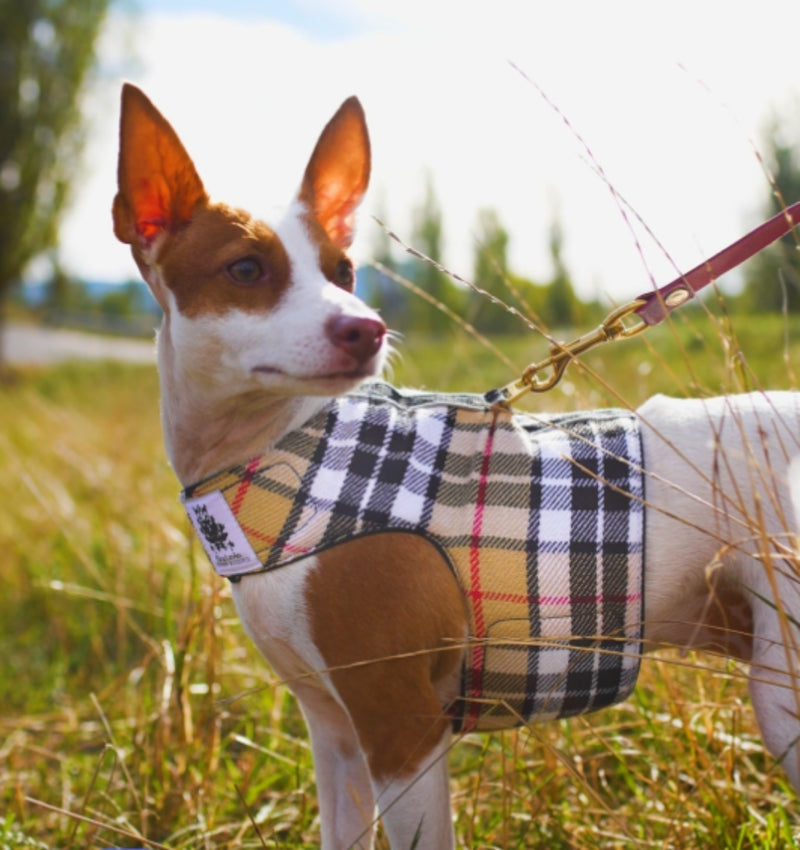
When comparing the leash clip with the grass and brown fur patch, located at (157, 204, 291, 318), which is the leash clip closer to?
the grass

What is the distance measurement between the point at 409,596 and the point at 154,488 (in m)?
3.81

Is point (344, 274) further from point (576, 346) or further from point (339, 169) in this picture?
point (576, 346)

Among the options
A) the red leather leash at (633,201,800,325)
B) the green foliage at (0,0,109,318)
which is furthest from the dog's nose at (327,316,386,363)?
the green foliage at (0,0,109,318)

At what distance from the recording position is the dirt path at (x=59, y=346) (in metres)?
21.6

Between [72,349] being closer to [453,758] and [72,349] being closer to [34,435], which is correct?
[34,435]

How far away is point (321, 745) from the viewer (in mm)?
1944

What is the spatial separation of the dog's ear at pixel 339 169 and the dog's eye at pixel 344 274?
0.24 feet

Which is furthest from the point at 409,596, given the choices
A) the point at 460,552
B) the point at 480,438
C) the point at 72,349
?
the point at 72,349

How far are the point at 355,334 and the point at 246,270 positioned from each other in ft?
1.02

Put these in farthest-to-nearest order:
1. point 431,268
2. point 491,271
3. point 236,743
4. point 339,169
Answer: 1. point 431,268
2. point 491,271
3. point 236,743
4. point 339,169

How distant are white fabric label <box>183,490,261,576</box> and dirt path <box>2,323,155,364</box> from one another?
1891 centimetres

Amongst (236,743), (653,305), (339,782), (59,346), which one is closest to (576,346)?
(653,305)

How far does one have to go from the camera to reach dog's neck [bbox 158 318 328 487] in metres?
1.78

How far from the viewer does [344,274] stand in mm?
1992
